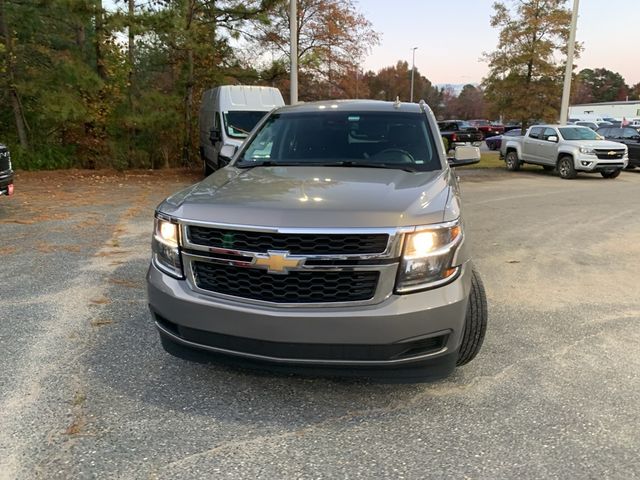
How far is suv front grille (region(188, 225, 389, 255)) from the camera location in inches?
107

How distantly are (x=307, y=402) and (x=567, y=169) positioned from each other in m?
16.5

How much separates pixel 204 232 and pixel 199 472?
1.22 metres

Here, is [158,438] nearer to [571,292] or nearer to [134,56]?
[571,292]

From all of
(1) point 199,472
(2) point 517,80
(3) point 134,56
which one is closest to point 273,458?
(1) point 199,472

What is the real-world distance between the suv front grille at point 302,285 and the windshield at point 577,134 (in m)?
17.2

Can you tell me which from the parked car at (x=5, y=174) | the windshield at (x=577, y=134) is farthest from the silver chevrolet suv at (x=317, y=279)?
the windshield at (x=577, y=134)

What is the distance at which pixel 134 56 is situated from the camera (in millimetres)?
Result: 16703

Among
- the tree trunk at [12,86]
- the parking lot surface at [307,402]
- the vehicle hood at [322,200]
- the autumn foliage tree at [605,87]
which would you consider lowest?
the parking lot surface at [307,402]

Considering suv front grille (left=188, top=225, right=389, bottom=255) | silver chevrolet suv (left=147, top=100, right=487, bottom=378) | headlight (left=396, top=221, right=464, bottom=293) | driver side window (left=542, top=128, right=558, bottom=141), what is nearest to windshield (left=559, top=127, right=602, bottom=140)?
driver side window (left=542, top=128, right=558, bottom=141)

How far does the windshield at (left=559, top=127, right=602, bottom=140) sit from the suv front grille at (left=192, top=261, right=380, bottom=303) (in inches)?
677

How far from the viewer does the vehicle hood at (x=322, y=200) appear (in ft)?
9.09

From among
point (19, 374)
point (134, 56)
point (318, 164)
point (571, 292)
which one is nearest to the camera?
point (19, 374)

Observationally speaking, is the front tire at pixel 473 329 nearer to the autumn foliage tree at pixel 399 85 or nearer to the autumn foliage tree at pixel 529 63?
the autumn foliage tree at pixel 529 63

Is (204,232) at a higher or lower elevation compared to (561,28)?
lower
